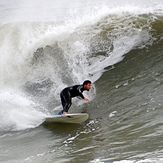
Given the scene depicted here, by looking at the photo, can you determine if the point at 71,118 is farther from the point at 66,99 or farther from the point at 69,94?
the point at 69,94

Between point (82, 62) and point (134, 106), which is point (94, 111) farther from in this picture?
point (82, 62)

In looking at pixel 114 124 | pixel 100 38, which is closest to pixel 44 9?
pixel 100 38

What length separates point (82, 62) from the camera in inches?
409

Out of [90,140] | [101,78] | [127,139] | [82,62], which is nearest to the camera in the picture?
[127,139]

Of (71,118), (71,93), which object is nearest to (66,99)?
(71,93)

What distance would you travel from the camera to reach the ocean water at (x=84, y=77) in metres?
4.90

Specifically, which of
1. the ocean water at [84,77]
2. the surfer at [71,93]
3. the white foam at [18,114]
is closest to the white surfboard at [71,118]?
the ocean water at [84,77]

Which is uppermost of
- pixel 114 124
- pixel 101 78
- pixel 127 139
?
pixel 101 78

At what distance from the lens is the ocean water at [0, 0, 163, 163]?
193 inches

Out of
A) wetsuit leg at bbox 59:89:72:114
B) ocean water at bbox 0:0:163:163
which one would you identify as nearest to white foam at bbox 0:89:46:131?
ocean water at bbox 0:0:163:163

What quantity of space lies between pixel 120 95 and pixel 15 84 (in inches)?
194

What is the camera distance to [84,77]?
375 inches

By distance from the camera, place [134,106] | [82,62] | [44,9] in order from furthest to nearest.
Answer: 1. [44,9]
2. [82,62]
3. [134,106]

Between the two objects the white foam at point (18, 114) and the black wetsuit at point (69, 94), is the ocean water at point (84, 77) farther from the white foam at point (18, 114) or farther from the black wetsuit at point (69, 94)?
the black wetsuit at point (69, 94)
